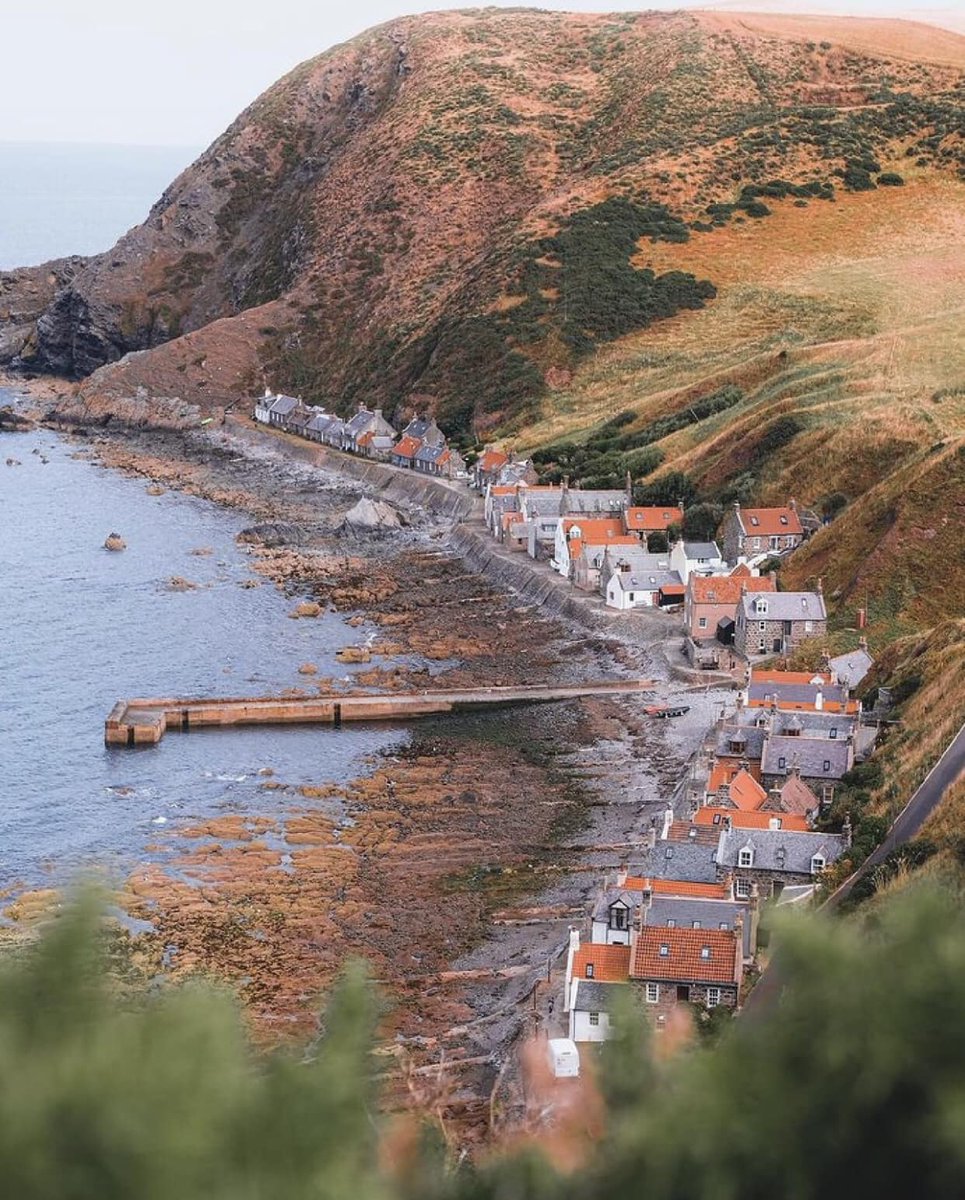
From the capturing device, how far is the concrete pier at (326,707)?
80812 mm

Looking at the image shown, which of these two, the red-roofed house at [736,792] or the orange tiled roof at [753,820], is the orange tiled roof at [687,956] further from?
the red-roofed house at [736,792]

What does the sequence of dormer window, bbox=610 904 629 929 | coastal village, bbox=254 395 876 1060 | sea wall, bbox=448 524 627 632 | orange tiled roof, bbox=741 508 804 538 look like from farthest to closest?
1. orange tiled roof, bbox=741 508 804 538
2. sea wall, bbox=448 524 627 632
3. dormer window, bbox=610 904 629 929
4. coastal village, bbox=254 395 876 1060

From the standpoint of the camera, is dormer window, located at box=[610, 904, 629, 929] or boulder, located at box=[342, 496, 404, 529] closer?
dormer window, located at box=[610, 904, 629, 929]

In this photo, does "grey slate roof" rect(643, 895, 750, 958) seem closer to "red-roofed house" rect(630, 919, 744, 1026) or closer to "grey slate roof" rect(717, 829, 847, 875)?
"red-roofed house" rect(630, 919, 744, 1026)

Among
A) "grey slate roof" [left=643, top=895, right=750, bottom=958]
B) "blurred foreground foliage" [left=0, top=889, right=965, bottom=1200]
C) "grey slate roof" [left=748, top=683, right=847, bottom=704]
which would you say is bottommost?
"grey slate roof" [left=643, top=895, right=750, bottom=958]

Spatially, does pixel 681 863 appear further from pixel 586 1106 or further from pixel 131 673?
pixel 131 673

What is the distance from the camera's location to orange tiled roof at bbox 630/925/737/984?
42.2m

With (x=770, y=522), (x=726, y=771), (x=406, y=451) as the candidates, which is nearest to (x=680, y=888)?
(x=726, y=771)

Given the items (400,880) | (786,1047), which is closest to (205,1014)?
(786,1047)

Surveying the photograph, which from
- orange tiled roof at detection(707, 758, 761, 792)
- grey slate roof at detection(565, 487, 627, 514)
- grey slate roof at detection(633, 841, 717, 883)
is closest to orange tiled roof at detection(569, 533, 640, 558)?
grey slate roof at detection(565, 487, 627, 514)

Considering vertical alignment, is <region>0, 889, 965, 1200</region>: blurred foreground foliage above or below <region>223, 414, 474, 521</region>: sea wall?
above

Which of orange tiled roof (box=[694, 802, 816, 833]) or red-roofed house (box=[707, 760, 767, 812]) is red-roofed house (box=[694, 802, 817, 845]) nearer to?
orange tiled roof (box=[694, 802, 816, 833])

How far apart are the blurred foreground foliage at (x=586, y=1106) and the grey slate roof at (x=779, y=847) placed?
41859 mm

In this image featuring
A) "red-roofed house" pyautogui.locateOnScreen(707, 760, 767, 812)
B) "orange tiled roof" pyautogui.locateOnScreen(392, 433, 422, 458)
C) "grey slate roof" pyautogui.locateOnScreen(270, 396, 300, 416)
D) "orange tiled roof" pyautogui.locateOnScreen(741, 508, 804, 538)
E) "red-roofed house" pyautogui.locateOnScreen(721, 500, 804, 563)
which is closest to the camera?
"red-roofed house" pyautogui.locateOnScreen(707, 760, 767, 812)
